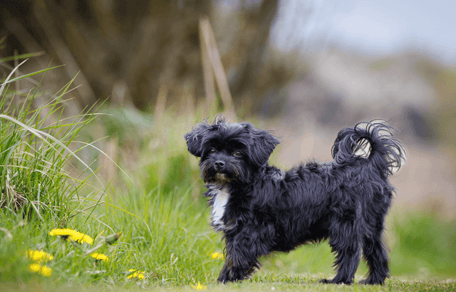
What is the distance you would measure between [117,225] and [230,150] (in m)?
→ 1.60

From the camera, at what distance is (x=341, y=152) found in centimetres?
417

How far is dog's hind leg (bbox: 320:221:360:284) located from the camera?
3.82 meters

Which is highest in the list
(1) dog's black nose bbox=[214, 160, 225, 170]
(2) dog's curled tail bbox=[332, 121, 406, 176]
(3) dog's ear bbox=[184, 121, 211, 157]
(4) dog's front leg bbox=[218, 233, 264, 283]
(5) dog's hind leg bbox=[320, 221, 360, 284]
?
(2) dog's curled tail bbox=[332, 121, 406, 176]

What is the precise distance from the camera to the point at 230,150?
4.38m

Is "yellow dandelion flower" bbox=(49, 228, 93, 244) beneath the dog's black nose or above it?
beneath

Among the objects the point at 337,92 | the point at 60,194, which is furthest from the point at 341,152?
the point at 337,92

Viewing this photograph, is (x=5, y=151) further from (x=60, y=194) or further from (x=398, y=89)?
(x=398, y=89)

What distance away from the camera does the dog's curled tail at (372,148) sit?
4129mm

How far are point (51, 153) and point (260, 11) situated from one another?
8.07 metres

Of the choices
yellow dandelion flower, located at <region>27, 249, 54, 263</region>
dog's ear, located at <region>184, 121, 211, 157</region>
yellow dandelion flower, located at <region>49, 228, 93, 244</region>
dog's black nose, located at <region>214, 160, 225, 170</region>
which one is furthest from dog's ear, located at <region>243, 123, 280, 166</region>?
yellow dandelion flower, located at <region>27, 249, 54, 263</region>

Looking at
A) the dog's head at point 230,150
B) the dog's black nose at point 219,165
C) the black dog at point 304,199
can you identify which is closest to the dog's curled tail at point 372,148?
the black dog at point 304,199

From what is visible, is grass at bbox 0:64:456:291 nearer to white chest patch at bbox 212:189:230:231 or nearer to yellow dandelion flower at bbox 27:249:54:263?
yellow dandelion flower at bbox 27:249:54:263

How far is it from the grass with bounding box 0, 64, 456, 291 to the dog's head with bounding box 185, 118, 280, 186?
988 mm

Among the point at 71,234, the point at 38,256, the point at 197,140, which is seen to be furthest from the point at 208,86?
the point at 38,256
